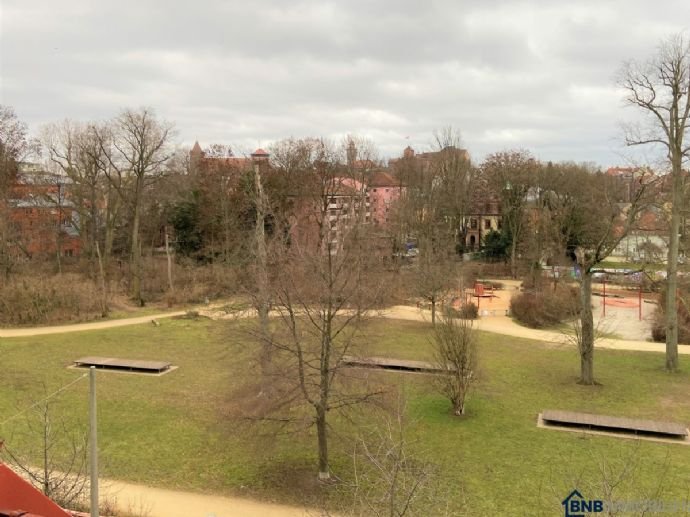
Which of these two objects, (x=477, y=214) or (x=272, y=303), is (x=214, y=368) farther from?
(x=477, y=214)

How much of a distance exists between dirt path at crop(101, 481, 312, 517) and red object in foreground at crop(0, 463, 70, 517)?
9.20 ft

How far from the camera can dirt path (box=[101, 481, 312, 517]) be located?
10523 millimetres

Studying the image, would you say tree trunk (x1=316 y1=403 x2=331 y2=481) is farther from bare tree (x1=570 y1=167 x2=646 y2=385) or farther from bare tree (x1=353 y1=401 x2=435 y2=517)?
bare tree (x1=570 y1=167 x2=646 y2=385)

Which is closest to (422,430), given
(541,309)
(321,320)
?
(321,320)

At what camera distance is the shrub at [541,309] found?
2958cm

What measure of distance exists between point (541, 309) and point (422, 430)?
687 inches

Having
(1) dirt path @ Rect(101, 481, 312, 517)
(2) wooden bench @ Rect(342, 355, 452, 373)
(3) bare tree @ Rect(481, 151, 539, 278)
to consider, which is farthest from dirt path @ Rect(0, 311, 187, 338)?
(3) bare tree @ Rect(481, 151, 539, 278)

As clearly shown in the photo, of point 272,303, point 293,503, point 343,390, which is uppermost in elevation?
point 272,303

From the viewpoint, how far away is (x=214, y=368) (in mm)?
20266

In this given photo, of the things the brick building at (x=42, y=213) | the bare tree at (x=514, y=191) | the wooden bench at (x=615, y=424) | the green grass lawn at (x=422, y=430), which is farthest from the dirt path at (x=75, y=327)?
the bare tree at (x=514, y=191)

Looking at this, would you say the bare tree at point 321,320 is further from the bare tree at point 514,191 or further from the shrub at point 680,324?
the bare tree at point 514,191

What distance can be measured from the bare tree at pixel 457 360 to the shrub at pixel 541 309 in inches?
604

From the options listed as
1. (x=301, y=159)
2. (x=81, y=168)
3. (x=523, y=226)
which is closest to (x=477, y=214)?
(x=523, y=226)

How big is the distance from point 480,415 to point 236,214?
30778 mm
